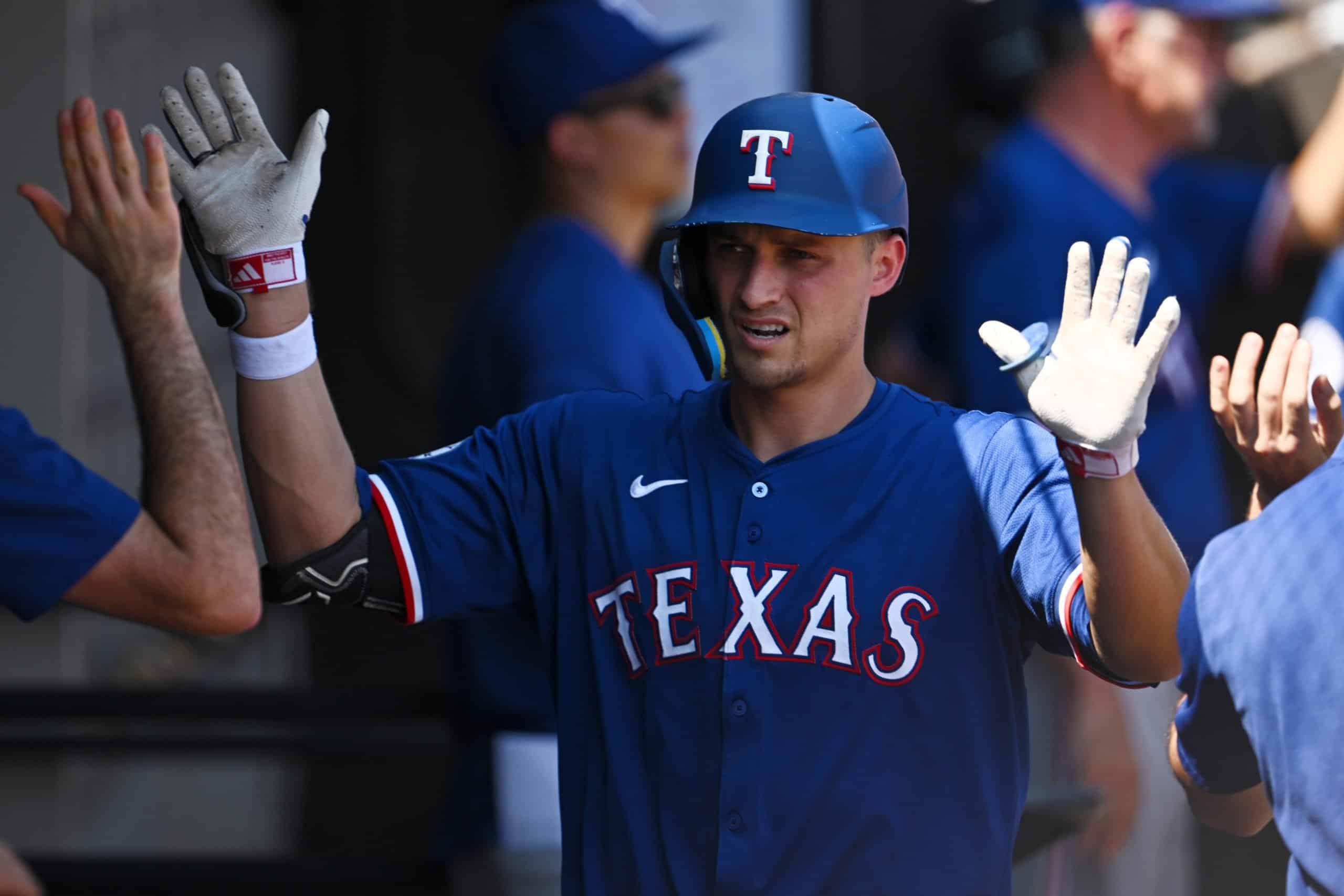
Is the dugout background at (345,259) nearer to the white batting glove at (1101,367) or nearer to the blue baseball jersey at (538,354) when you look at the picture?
the blue baseball jersey at (538,354)

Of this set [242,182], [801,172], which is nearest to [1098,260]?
[801,172]

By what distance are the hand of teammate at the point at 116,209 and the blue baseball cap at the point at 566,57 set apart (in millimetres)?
1237

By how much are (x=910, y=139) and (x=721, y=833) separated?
118 inches

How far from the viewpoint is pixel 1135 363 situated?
1.72 metres

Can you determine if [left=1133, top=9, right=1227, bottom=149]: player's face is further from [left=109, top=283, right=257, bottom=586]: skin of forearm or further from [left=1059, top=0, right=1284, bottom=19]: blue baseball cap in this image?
[left=109, top=283, right=257, bottom=586]: skin of forearm

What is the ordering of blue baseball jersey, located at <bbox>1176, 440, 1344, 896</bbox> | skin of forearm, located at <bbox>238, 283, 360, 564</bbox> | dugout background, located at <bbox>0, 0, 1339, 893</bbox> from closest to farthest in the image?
blue baseball jersey, located at <bbox>1176, 440, 1344, 896</bbox> → skin of forearm, located at <bbox>238, 283, 360, 564</bbox> → dugout background, located at <bbox>0, 0, 1339, 893</bbox>

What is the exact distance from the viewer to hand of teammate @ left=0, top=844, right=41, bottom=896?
1746mm

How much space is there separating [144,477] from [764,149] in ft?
2.93

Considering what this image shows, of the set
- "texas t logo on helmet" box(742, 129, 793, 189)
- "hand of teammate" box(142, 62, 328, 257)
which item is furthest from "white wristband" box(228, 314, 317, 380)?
"texas t logo on helmet" box(742, 129, 793, 189)

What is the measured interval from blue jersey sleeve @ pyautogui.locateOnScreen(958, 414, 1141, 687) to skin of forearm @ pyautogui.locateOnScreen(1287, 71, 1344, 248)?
65.1 inches

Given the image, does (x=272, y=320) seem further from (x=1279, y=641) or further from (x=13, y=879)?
(x=1279, y=641)

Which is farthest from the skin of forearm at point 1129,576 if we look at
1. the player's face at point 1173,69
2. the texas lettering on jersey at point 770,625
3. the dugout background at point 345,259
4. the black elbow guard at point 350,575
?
the dugout background at point 345,259

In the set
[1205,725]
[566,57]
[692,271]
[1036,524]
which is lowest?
[1205,725]

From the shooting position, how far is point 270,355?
2.07 metres
